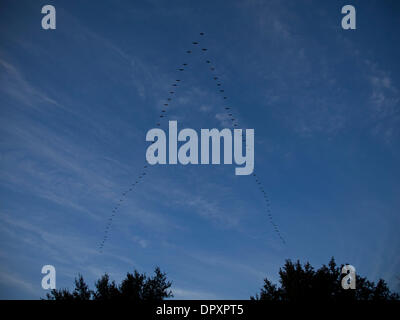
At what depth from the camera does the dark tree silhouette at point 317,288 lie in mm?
19844

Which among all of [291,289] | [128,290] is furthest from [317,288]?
[128,290]

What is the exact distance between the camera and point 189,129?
15.6 metres

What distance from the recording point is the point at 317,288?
65.6 feet

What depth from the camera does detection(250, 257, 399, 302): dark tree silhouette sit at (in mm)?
19844

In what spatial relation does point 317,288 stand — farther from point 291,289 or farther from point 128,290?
point 128,290

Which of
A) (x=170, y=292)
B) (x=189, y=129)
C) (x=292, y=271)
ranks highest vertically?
(x=189, y=129)
